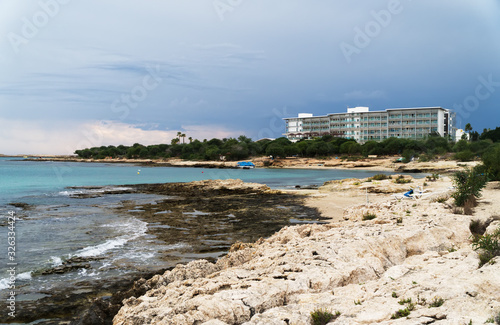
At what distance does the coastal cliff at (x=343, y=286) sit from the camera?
6.04 meters

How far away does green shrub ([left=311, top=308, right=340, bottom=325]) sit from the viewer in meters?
6.05

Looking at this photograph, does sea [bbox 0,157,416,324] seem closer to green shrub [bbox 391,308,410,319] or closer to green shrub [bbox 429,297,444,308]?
green shrub [bbox 391,308,410,319]

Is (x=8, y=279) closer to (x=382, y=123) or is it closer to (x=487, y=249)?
(x=487, y=249)

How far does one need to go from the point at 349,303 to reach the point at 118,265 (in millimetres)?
9811

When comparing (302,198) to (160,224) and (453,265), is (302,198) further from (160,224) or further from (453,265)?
(453,265)

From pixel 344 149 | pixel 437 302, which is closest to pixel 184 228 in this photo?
pixel 437 302

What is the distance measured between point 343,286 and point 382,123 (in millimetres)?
136197

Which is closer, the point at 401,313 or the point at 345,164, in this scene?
the point at 401,313

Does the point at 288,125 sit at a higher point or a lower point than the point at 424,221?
higher

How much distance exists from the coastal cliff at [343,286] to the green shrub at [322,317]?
10 cm

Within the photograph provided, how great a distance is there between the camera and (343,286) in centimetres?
793

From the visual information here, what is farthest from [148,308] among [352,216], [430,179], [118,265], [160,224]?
[430,179]

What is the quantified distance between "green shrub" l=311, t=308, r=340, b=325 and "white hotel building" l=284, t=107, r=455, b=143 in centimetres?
13412

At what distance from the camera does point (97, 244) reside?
56.4ft
